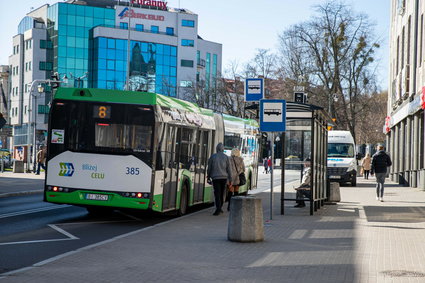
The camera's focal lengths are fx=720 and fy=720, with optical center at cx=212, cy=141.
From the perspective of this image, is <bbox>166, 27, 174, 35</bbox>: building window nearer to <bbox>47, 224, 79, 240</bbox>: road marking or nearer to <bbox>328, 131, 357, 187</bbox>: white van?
<bbox>328, 131, 357, 187</bbox>: white van

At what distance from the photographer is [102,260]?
9641 mm

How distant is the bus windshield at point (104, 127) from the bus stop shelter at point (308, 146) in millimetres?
4181

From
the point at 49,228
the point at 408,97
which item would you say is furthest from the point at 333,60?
the point at 49,228

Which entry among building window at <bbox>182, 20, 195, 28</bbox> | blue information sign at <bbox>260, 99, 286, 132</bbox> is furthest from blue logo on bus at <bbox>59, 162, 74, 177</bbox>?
building window at <bbox>182, 20, 195, 28</bbox>

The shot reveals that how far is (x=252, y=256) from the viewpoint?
10484 mm

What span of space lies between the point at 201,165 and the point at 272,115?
342 centimetres

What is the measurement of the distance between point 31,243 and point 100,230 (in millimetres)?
2580

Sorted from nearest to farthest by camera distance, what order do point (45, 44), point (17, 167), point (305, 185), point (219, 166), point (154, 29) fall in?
point (219, 166)
point (305, 185)
point (17, 167)
point (45, 44)
point (154, 29)

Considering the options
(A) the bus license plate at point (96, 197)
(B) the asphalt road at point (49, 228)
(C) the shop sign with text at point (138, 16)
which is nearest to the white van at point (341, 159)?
(B) the asphalt road at point (49, 228)

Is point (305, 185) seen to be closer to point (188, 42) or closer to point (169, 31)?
point (169, 31)

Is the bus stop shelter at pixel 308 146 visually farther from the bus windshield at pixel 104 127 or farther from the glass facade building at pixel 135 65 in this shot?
the glass facade building at pixel 135 65

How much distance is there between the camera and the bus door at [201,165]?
18625mm

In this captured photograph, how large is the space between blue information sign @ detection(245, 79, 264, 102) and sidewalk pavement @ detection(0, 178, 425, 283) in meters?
3.26

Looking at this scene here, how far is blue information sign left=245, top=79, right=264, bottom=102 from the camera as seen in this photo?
57.8ft
